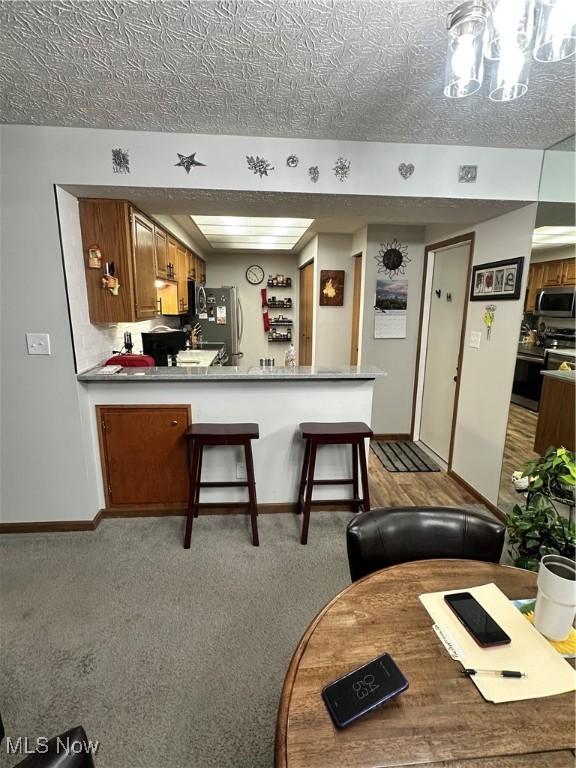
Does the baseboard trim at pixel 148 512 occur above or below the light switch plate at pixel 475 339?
below

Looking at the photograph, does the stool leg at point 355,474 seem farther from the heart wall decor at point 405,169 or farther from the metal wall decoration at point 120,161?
the metal wall decoration at point 120,161

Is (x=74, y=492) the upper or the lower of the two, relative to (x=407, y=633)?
lower

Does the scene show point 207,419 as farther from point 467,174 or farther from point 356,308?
→ point 356,308

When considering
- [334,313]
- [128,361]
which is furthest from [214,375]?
[334,313]

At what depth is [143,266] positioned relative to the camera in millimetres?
2756

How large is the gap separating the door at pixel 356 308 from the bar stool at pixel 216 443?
7.41ft

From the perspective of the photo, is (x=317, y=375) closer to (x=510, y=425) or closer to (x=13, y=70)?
(x=510, y=425)

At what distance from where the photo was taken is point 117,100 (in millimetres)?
1794

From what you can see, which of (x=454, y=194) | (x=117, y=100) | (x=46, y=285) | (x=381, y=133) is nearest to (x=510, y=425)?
(x=454, y=194)

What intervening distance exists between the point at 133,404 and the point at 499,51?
8.41 feet

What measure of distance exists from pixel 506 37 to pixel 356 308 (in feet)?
11.3

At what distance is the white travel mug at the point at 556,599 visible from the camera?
0.89 meters

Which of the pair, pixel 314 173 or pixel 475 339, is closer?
pixel 314 173

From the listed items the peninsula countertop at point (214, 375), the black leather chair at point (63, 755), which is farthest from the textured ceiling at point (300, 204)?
the black leather chair at point (63, 755)
